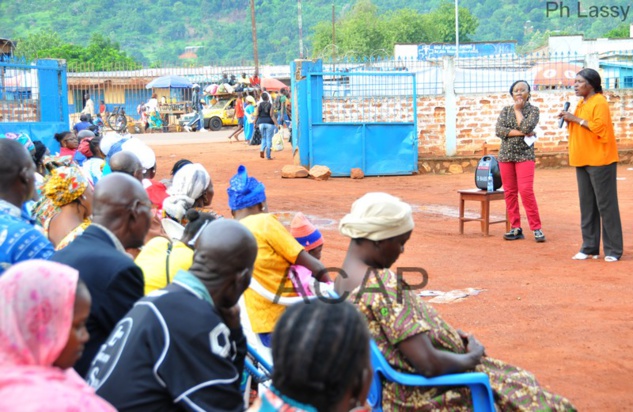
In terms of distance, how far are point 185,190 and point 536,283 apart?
162 inches

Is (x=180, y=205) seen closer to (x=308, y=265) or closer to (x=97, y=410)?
(x=308, y=265)

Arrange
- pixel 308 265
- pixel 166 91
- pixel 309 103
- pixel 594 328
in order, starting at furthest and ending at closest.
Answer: pixel 166 91
pixel 309 103
pixel 594 328
pixel 308 265

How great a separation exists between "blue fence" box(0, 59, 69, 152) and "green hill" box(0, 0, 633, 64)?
391ft

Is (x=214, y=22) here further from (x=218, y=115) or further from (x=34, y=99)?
(x=34, y=99)

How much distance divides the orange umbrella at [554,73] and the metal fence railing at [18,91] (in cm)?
1097

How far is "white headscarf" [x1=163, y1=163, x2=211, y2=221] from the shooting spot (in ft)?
17.7

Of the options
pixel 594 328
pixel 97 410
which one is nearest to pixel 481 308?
pixel 594 328

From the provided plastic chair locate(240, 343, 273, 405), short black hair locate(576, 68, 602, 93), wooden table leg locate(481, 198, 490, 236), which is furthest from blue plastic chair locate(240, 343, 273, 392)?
wooden table leg locate(481, 198, 490, 236)

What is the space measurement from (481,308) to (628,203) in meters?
6.91

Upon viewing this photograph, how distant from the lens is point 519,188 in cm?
1006

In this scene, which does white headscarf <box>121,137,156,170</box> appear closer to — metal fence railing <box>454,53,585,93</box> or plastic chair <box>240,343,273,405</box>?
plastic chair <box>240,343,273,405</box>

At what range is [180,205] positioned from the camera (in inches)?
213

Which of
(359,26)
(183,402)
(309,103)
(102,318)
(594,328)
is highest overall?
(359,26)

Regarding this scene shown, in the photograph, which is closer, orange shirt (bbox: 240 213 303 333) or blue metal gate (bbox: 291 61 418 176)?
orange shirt (bbox: 240 213 303 333)
